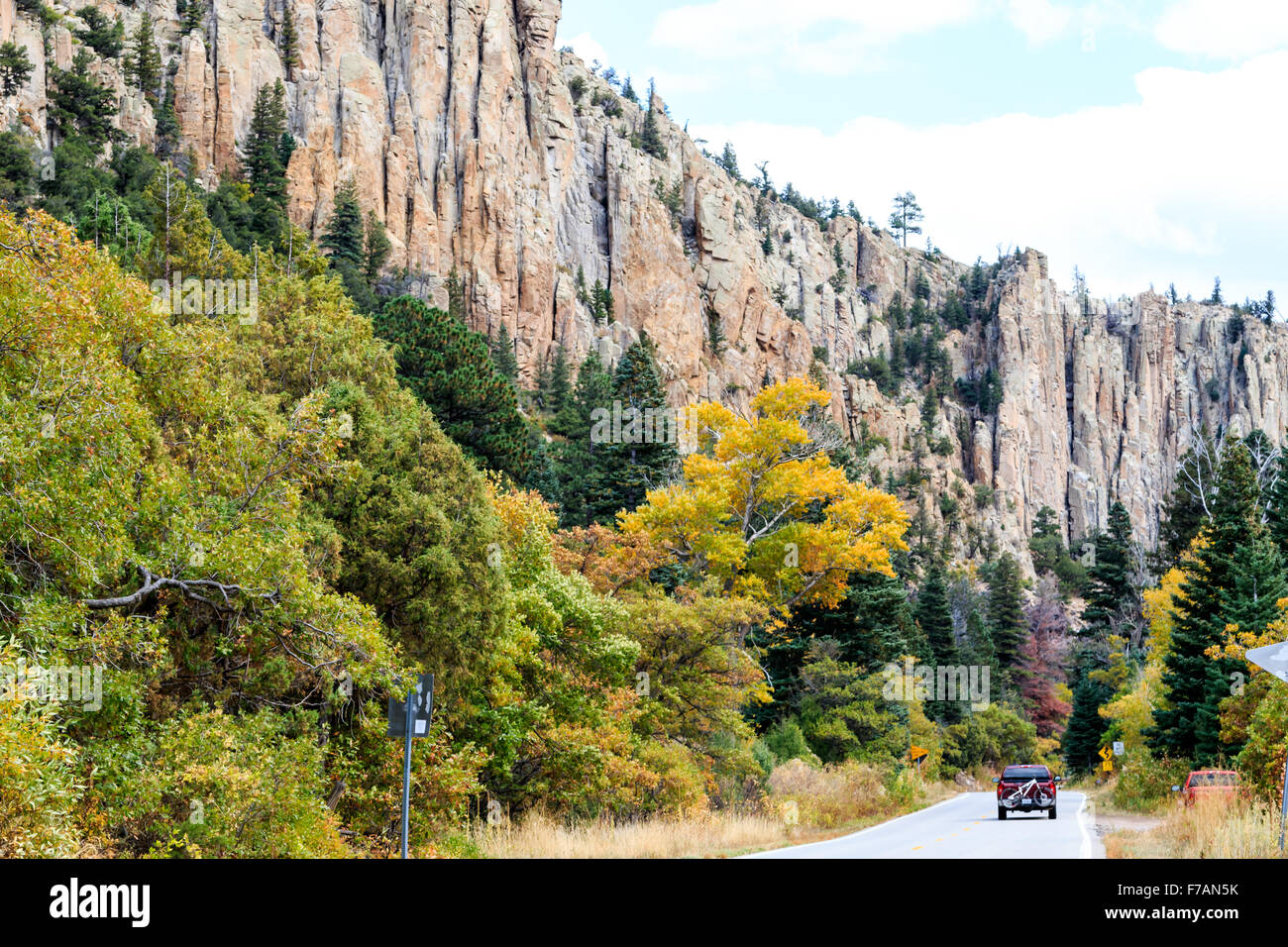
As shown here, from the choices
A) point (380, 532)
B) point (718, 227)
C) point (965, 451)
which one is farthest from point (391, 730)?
point (965, 451)

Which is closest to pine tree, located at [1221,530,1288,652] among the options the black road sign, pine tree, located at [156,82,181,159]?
the black road sign

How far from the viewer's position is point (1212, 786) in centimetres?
2395

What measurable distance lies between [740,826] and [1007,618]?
6777cm

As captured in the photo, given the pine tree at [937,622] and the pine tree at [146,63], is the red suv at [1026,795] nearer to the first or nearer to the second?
the pine tree at [937,622]

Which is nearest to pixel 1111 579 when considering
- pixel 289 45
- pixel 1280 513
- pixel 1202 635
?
pixel 1280 513

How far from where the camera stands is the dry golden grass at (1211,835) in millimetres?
13688

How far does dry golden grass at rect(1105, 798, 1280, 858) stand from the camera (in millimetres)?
13688

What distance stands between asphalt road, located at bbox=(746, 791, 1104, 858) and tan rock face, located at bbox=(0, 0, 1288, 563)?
6879 centimetres

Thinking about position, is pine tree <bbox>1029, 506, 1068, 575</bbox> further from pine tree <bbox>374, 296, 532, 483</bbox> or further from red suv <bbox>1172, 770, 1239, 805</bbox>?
red suv <bbox>1172, 770, 1239, 805</bbox>

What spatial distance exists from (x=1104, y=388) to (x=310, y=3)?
13569 centimetres

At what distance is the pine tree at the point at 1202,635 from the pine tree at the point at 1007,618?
144ft

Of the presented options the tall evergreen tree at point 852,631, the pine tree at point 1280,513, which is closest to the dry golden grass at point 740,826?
the tall evergreen tree at point 852,631

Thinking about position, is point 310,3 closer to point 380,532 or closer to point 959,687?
point 959,687

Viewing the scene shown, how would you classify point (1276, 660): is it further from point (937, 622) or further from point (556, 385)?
point (556, 385)
